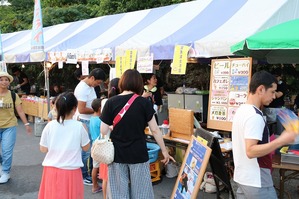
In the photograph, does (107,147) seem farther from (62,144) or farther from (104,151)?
(62,144)

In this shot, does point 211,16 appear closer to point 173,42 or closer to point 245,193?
point 173,42

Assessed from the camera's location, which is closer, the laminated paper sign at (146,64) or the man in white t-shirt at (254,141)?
the man in white t-shirt at (254,141)

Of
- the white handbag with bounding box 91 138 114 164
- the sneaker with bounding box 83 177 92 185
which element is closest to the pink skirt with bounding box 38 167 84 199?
the white handbag with bounding box 91 138 114 164

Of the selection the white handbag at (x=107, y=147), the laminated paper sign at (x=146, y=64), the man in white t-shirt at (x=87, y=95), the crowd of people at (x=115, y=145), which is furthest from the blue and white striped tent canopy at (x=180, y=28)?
the white handbag at (x=107, y=147)

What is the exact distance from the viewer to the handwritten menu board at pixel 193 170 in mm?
3113

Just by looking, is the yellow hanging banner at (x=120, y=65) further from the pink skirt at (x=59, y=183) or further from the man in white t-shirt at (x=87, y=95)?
the pink skirt at (x=59, y=183)

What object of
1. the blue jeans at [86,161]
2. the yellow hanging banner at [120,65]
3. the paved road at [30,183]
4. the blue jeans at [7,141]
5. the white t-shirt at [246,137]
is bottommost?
the paved road at [30,183]

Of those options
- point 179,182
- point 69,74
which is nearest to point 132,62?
point 179,182

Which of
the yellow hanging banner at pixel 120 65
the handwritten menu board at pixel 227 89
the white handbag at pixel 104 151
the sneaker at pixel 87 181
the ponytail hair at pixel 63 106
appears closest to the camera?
the white handbag at pixel 104 151

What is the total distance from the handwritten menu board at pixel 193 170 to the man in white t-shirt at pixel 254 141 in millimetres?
714

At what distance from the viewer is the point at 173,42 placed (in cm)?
546

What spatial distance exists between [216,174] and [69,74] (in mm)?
13023

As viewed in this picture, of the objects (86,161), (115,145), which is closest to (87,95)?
(86,161)

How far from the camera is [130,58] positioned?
605 cm
